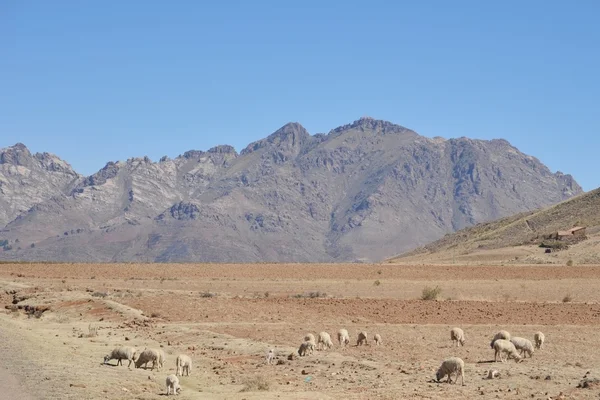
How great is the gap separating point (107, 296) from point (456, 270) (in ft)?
139

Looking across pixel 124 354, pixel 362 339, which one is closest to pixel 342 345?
pixel 362 339

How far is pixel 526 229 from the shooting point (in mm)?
143000

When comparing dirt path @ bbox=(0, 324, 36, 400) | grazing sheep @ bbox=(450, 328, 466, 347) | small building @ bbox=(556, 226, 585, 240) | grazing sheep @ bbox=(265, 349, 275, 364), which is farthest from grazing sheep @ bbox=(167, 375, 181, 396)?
small building @ bbox=(556, 226, 585, 240)

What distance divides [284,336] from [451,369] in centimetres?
1149

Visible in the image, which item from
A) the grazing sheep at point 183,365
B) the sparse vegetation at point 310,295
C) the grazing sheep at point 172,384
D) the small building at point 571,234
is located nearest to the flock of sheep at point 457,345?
the grazing sheep at point 183,365

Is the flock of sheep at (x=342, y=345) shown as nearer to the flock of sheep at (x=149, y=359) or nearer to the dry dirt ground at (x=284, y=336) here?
the flock of sheep at (x=149, y=359)

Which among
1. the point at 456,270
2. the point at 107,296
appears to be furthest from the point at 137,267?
the point at 107,296

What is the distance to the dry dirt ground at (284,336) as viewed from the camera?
22.5m

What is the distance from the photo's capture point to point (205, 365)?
27.0 m

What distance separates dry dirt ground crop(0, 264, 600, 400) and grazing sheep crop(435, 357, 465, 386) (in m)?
0.30

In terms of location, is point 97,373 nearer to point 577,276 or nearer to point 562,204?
point 577,276

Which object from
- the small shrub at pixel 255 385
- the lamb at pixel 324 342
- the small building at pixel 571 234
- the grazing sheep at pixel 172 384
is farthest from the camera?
the small building at pixel 571 234

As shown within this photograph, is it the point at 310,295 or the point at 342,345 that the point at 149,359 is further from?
Answer: the point at 310,295

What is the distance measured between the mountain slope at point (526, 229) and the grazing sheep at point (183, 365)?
315 ft
